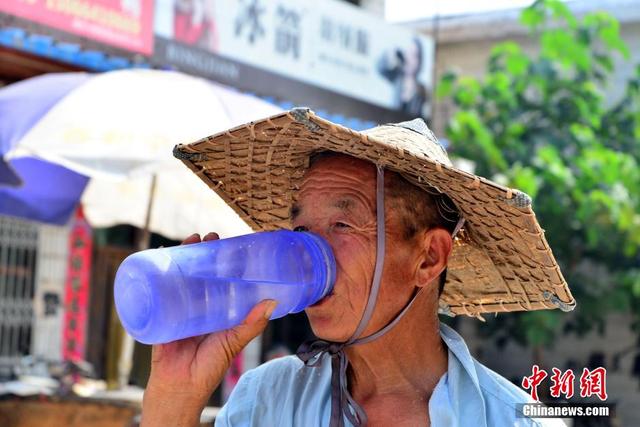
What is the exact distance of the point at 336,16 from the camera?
910 cm

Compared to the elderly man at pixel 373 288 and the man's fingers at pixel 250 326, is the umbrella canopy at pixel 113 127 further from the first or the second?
A: the man's fingers at pixel 250 326

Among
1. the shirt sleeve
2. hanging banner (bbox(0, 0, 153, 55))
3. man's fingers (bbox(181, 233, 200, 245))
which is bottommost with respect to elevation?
the shirt sleeve

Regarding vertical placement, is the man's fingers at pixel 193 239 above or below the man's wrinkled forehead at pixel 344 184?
below

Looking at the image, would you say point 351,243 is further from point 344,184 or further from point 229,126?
point 229,126

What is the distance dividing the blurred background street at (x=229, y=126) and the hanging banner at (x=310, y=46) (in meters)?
0.02

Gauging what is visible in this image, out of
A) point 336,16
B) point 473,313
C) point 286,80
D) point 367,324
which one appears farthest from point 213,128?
point 336,16

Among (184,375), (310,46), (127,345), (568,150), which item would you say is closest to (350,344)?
(184,375)

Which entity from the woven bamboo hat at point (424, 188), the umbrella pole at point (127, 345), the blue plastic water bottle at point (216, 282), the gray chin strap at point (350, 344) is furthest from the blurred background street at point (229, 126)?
the blue plastic water bottle at point (216, 282)

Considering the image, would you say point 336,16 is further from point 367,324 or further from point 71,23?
point 367,324

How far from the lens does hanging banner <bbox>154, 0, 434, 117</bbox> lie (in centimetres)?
770

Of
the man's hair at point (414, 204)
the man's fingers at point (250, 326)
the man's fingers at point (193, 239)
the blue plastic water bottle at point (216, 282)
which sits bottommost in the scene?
the man's fingers at point (250, 326)

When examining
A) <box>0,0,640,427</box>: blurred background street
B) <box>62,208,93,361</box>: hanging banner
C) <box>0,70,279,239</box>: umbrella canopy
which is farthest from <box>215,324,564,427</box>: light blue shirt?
<box>62,208,93,361</box>: hanging banner

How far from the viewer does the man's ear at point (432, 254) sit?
2.17m

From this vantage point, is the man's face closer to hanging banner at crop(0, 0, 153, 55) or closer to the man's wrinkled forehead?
the man's wrinkled forehead
